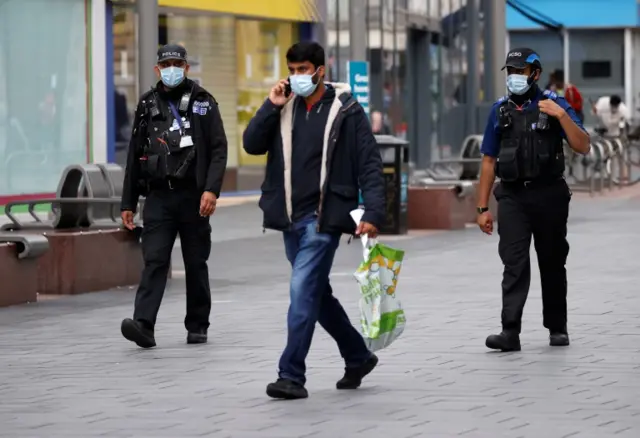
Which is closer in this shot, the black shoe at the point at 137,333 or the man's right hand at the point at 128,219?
the black shoe at the point at 137,333

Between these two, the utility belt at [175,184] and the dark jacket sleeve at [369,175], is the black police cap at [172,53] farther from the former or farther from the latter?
the dark jacket sleeve at [369,175]

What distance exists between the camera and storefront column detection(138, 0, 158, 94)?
20.0 m

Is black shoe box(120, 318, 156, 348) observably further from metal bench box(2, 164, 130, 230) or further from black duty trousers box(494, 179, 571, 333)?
metal bench box(2, 164, 130, 230)

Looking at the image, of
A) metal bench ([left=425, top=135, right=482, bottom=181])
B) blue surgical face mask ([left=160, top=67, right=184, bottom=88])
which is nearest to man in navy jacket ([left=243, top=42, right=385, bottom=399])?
blue surgical face mask ([left=160, top=67, right=184, bottom=88])

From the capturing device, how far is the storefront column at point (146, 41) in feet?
65.8

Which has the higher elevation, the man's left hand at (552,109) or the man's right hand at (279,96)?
the man's right hand at (279,96)

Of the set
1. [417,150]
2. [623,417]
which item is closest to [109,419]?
[623,417]

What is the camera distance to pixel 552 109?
33.6 feet

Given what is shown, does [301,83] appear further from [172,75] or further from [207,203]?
[172,75]

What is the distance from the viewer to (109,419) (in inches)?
316

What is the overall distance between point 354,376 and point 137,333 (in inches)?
84.4

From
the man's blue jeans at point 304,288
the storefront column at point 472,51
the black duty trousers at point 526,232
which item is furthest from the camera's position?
the storefront column at point 472,51

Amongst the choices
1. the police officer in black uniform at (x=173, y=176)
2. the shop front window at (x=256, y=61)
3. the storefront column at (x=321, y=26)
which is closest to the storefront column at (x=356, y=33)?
the shop front window at (x=256, y=61)

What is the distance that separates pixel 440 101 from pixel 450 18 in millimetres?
2340
